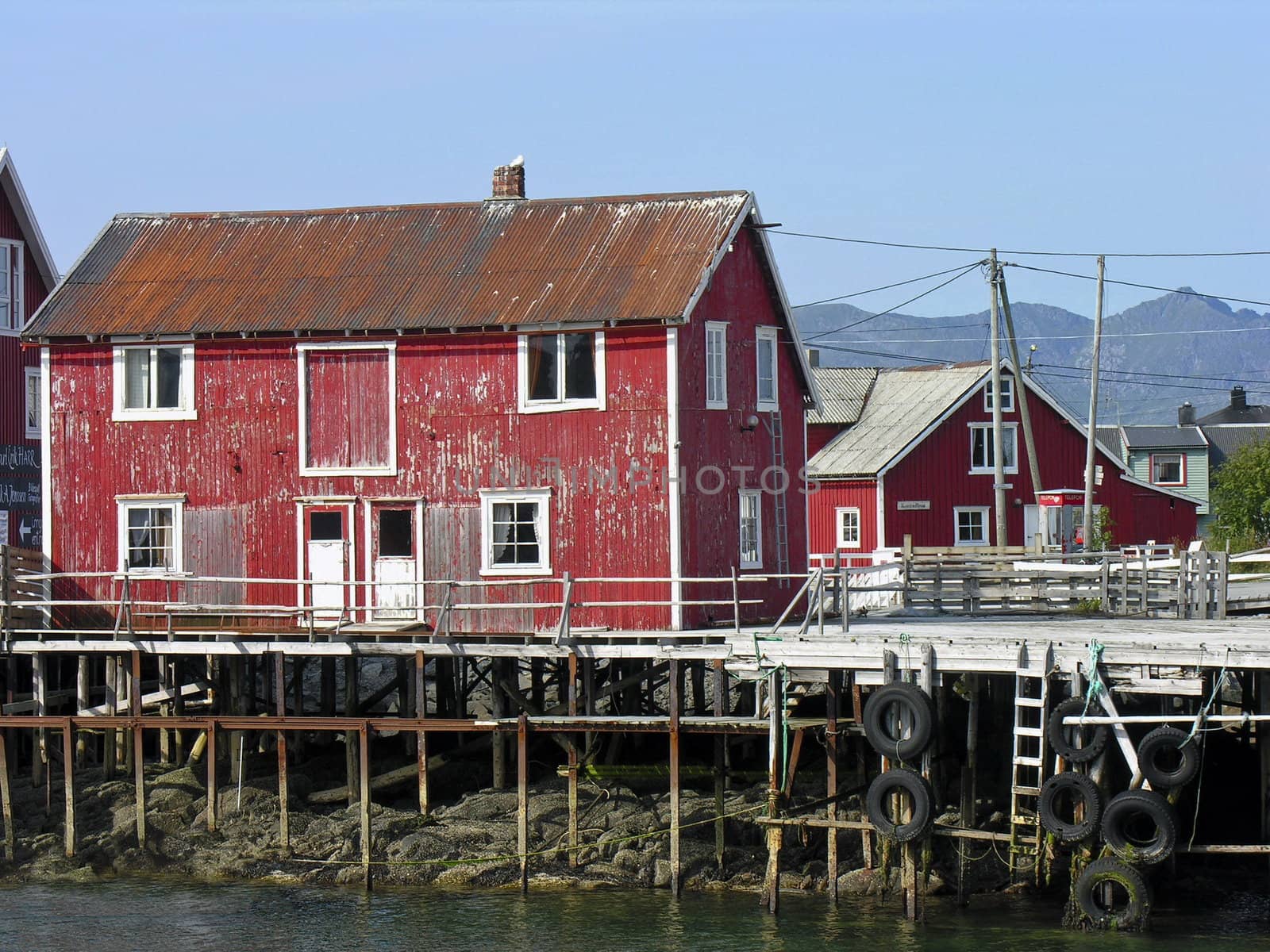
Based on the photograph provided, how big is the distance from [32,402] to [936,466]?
83.8 ft

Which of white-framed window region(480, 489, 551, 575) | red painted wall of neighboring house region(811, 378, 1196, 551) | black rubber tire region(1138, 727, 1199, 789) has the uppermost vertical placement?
red painted wall of neighboring house region(811, 378, 1196, 551)

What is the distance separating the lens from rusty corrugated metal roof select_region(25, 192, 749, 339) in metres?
32.4

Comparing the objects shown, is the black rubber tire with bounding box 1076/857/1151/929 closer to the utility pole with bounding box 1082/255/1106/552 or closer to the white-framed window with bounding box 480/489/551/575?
the white-framed window with bounding box 480/489/551/575

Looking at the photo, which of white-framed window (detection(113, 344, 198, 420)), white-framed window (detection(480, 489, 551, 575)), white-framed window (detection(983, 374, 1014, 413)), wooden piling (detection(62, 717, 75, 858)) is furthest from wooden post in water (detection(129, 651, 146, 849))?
white-framed window (detection(983, 374, 1014, 413))

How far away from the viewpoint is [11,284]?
43.8 metres

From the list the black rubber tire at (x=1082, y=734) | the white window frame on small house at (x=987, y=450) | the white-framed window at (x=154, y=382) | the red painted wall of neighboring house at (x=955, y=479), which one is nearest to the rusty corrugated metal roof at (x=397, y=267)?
the white-framed window at (x=154, y=382)

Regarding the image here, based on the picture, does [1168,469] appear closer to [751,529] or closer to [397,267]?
[751,529]

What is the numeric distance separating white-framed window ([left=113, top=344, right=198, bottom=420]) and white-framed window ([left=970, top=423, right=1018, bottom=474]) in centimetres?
2881

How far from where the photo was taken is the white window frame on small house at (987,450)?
185 feet

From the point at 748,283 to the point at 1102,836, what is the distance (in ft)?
44.9

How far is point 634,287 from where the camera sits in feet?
105

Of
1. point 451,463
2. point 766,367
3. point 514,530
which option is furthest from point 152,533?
point 766,367

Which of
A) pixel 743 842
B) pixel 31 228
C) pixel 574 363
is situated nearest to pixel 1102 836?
pixel 743 842

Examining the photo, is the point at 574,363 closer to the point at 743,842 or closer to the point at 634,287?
the point at 634,287
